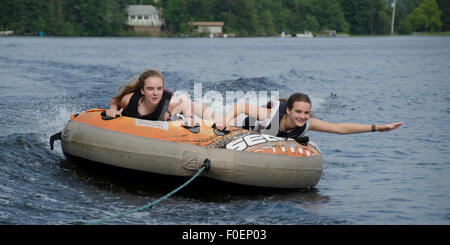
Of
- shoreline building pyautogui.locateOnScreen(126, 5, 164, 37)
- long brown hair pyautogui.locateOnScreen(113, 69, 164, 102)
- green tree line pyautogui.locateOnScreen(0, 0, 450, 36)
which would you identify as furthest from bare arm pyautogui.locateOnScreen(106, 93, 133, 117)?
shoreline building pyautogui.locateOnScreen(126, 5, 164, 37)

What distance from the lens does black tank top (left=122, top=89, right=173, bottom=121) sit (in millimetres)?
6738

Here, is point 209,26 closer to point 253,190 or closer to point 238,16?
point 238,16

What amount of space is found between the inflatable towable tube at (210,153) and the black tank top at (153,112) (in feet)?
0.75

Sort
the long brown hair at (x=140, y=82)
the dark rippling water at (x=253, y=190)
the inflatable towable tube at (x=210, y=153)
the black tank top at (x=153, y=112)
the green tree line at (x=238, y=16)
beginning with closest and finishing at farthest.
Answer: the dark rippling water at (x=253, y=190) < the inflatable towable tube at (x=210, y=153) < the long brown hair at (x=140, y=82) < the black tank top at (x=153, y=112) < the green tree line at (x=238, y=16)

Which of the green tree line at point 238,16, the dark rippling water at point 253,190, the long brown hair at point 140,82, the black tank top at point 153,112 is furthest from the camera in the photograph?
the green tree line at point 238,16

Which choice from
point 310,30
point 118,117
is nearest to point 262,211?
point 118,117

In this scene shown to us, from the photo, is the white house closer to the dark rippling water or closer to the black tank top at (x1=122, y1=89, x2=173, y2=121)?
the dark rippling water

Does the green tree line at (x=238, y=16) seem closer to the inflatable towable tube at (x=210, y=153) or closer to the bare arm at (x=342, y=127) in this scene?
the inflatable towable tube at (x=210, y=153)

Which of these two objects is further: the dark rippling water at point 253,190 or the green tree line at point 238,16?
the green tree line at point 238,16

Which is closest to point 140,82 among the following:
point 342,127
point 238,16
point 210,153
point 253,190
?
point 210,153

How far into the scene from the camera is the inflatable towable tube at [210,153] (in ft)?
20.2

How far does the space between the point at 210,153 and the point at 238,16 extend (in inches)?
4040

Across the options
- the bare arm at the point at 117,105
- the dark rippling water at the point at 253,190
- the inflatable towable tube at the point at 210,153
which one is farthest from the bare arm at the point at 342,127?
the bare arm at the point at 117,105
